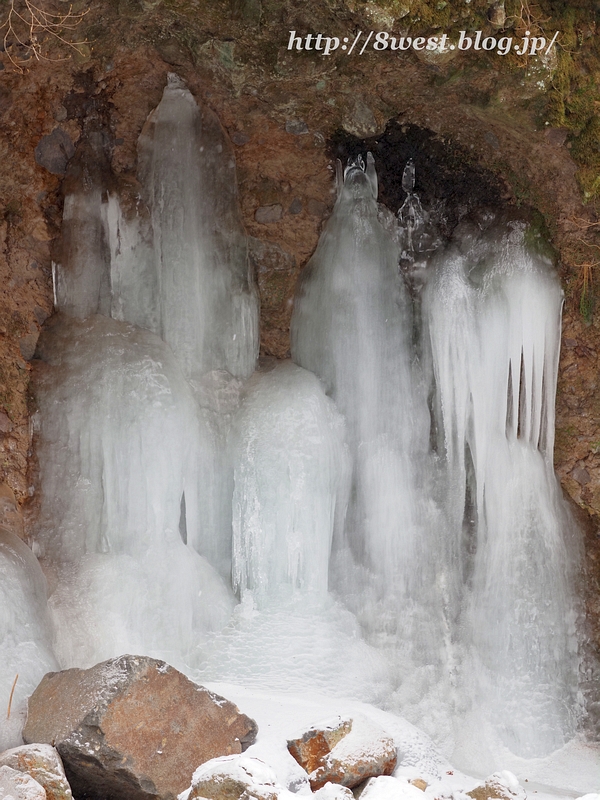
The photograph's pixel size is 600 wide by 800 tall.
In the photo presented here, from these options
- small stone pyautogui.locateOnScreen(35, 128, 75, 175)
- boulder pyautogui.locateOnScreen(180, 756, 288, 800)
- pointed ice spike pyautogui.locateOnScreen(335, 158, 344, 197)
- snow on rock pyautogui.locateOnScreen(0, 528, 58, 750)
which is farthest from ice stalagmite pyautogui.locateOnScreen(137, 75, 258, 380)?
boulder pyautogui.locateOnScreen(180, 756, 288, 800)

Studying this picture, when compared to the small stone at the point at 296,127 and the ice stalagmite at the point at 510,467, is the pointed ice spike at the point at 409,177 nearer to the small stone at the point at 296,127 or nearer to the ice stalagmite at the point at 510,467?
the ice stalagmite at the point at 510,467

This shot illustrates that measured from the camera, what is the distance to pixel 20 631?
586 cm

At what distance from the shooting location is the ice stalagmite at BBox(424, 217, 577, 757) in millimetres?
6500

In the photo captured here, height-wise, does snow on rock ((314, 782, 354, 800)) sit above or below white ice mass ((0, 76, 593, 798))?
below

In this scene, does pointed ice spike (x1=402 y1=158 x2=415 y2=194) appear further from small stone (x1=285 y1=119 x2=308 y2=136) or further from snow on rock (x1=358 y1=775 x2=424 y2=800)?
snow on rock (x1=358 y1=775 x2=424 y2=800)

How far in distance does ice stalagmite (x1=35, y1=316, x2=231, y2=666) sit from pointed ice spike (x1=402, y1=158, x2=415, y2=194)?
2.09 meters

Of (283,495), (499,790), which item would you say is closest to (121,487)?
(283,495)

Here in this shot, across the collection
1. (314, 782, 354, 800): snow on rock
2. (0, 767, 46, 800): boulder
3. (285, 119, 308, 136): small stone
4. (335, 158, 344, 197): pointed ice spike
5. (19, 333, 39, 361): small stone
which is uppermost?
(285, 119, 308, 136): small stone

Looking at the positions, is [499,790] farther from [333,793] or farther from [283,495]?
[283,495]

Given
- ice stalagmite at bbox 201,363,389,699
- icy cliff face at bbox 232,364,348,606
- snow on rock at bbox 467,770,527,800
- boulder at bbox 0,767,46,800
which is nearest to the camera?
boulder at bbox 0,767,46,800

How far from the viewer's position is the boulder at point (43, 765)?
4.67 metres

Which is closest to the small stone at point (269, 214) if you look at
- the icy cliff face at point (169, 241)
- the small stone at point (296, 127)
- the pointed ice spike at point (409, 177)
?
the icy cliff face at point (169, 241)

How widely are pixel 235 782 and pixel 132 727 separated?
3.17ft

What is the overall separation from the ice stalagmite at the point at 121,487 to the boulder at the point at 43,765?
141 cm
